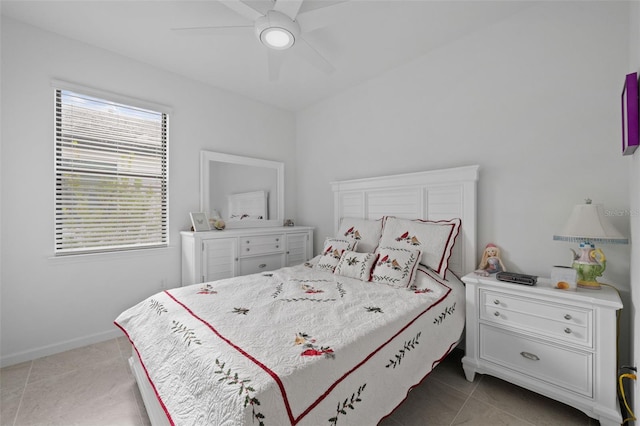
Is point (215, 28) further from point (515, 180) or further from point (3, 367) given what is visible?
point (3, 367)

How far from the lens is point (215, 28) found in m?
1.82

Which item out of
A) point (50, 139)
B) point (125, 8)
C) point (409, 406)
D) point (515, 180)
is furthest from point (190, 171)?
point (515, 180)

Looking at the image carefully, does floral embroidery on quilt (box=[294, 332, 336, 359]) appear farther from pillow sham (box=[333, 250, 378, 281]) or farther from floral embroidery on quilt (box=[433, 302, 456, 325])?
pillow sham (box=[333, 250, 378, 281])

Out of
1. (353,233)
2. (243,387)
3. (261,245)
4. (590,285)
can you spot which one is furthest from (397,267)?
(261,245)

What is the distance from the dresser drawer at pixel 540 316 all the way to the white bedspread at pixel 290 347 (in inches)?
9.0

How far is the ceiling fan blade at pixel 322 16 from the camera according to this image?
5.47ft

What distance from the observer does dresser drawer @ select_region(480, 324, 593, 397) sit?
1566 mm

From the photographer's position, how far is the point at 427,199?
260 cm

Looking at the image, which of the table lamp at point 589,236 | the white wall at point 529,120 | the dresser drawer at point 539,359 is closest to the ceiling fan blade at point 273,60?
the white wall at point 529,120

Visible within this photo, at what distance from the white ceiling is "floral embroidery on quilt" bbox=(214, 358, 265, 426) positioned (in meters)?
1.95

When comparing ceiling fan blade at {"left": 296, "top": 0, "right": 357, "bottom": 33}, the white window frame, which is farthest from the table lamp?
the white window frame

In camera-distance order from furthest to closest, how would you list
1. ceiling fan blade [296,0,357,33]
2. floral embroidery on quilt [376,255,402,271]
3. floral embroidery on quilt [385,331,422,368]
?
floral embroidery on quilt [376,255,402,271], ceiling fan blade [296,0,357,33], floral embroidery on quilt [385,331,422,368]

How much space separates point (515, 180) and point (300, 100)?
2.79 metres

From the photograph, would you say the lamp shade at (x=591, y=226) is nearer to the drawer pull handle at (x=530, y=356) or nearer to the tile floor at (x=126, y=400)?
the drawer pull handle at (x=530, y=356)
